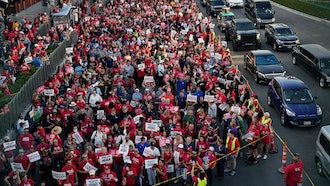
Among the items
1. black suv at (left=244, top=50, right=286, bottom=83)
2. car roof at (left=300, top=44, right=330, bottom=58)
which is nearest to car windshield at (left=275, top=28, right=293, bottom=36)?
car roof at (left=300, top=44, right=330, bottom=58)

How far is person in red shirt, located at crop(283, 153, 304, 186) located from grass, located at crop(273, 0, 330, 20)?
36836 mm

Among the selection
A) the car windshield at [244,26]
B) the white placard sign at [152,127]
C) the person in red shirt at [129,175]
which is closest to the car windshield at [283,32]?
the car windshield at [244,26]

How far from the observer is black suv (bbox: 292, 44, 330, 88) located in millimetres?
26891

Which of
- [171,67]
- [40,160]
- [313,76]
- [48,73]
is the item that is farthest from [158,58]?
[40,160]

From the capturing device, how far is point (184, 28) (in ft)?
114

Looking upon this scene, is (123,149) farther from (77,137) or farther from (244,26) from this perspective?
(244,26)

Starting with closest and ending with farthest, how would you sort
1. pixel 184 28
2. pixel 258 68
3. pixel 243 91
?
pixel 243 91 < pixel 258 68 < pixel 184 28

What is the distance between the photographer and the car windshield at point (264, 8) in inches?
1729

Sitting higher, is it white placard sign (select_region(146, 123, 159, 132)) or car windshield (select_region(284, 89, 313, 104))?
white placard sign (select_region(146, 123, 159, 132))

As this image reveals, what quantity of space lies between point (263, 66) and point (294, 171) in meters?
13.6

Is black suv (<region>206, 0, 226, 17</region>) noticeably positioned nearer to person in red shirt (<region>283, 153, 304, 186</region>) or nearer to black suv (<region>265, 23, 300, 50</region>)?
black suv (<region>265, 23, 300, 50</region>)

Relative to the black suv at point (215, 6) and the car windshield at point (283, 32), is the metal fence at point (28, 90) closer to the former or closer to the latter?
the car windshield at point (283, 32)

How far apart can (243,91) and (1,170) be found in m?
9.67

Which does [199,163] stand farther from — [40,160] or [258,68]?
[258,68]
